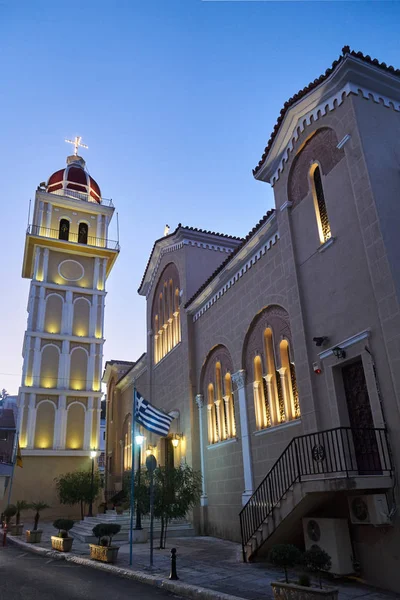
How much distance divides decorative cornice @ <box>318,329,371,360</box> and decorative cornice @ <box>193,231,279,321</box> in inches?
194

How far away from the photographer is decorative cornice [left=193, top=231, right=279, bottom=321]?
15227mm

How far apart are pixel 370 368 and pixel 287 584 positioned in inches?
172

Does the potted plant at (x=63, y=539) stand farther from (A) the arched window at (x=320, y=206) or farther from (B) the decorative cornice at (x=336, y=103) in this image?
(B) the decorative cornice at (x=336, y=103)

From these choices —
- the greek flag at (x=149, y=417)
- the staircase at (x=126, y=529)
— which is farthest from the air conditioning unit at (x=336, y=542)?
the staircase at (x=126, y=529)

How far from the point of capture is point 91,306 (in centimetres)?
3541

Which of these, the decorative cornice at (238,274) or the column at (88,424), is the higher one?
the decorative cornice at (238,274)

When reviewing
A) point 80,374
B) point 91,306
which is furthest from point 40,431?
point 91,306

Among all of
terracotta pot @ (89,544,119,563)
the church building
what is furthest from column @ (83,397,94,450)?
terracotta pot @ (89,544,119,563)

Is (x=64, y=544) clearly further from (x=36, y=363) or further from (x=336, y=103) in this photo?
(x=36, y=363)

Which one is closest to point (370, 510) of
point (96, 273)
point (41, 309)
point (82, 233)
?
point (41, 309)

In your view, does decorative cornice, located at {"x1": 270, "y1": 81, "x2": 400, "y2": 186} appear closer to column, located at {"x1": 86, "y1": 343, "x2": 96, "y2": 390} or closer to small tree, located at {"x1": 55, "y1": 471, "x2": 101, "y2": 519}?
small tree, located at {"x1": 55, "y1": 471, "x2": 101, "y2": 519}

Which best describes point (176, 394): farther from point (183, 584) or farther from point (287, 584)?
point (287, 584)

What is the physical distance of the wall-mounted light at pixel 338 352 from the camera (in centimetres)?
1054

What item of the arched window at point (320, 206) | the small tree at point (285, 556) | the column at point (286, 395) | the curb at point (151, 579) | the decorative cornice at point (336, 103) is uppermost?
the decorative cornice at point (336, 103)
